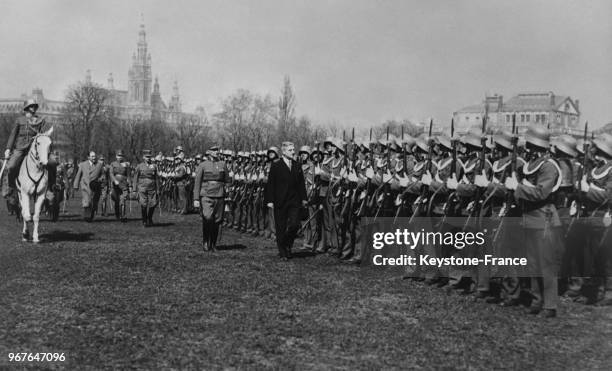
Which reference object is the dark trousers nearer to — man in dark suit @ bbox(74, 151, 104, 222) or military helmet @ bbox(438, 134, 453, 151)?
military helmet @ bbox(438, 134, 453, 151)

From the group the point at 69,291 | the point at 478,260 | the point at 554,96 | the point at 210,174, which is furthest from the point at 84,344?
the point at 554,96

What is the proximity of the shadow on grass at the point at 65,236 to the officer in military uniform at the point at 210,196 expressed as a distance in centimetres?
284

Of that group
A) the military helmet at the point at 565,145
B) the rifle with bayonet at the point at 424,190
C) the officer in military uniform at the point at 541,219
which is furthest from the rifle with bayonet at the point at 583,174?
the rifle with bayonet at the point at 424,190

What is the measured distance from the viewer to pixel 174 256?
12930 mm

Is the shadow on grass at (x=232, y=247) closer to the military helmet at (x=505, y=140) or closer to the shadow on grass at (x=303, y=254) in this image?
the shadow on grass at (x=303, y=254)

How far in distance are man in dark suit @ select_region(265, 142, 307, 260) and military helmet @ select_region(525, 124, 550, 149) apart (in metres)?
5.32

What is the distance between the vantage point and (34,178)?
14.4 meters

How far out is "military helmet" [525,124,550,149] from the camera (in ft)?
27.8

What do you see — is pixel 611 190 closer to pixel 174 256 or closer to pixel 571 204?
pixel 571 204

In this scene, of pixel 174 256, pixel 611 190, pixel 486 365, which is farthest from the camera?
pixel 174 256

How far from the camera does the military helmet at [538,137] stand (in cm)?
847

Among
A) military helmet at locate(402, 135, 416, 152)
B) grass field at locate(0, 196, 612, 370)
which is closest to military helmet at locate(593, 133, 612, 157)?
grass field at locate(0, 196, 612, 370)

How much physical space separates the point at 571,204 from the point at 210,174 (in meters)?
7.28

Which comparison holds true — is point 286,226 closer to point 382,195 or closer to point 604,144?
point 382,195
